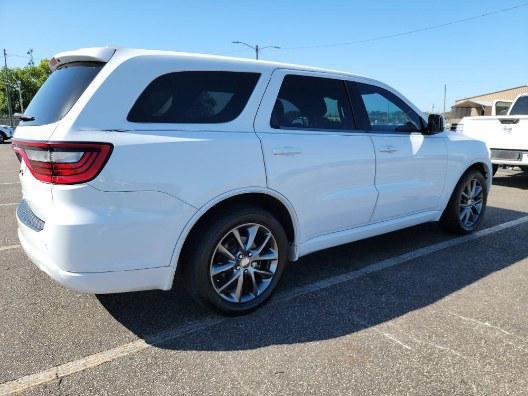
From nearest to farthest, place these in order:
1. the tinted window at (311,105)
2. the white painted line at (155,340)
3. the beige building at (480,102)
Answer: the white painted line at (155,340)
the tinted window at (311,105)
the beige building at (480,102)

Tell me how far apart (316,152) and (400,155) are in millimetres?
1139

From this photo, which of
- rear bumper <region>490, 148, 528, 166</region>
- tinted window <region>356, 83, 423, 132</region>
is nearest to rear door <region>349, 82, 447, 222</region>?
tinted window <region>356, 83, 423, 132</region>

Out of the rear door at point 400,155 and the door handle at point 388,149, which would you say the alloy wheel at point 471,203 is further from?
the door handle at point 388,149

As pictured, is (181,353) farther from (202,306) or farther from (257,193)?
(257,193)

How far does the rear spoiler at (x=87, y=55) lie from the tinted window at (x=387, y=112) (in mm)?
2228

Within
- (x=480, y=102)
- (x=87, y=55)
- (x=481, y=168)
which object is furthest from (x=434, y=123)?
(x=480, y=102)

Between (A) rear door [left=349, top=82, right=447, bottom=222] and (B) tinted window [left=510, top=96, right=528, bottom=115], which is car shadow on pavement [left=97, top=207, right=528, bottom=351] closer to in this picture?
(A) rear door [left=349, top=82, right=447, bottom=222]

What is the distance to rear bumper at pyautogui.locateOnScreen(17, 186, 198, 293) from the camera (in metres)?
2.51

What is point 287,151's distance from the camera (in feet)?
10.6

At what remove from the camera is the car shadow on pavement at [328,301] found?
2.98 meters

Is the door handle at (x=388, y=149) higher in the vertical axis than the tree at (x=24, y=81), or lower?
lower

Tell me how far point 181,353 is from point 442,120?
3.48 metres

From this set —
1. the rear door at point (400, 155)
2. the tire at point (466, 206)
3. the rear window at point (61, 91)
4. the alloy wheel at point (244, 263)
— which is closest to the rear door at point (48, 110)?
the rear window at point (61, 91)

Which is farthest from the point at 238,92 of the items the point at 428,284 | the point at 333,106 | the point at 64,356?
the point at 428,284
